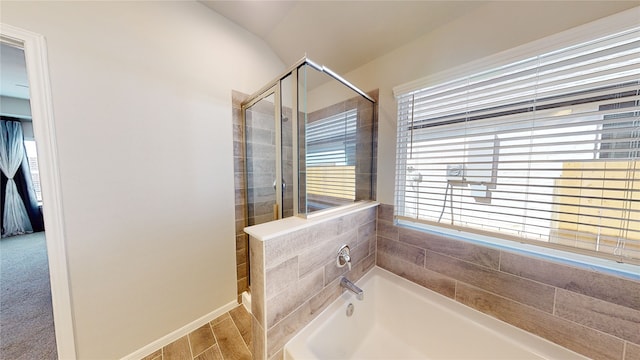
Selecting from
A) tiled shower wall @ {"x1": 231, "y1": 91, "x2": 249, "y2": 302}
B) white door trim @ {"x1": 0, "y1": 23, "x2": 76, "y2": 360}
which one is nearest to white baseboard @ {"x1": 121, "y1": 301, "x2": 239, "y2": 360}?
tiled shower wall @ {"x1": 231, "y1": 91, "x2": 249, "y2": 302}

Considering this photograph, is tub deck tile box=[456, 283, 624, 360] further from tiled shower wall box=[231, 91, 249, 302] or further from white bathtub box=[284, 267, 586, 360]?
tiled shower wall box=[231, 91, 249, 302]

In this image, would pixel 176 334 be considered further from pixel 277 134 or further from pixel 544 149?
pixel 544 149

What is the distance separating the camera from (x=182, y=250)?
1.48 m

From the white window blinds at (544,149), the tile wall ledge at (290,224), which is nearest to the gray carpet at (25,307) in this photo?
the tile wall ledge at (290,224)

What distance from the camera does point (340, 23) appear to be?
1502 mm

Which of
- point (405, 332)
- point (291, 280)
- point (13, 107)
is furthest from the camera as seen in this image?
point (13, 107)

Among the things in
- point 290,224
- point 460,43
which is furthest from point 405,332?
point 460,43

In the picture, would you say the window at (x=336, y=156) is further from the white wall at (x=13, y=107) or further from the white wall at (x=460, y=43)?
the white wall at (x=13, y=107)

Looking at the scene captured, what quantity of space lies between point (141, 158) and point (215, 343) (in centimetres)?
147

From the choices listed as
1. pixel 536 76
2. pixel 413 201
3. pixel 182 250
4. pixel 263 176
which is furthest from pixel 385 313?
pixel 536 76

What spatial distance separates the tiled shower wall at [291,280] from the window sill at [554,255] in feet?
2.62

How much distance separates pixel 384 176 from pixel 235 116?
1.47m

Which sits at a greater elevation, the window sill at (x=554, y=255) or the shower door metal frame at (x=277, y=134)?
the shower door metal frame at (x=277, y=134)

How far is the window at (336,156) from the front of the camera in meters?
1.62
